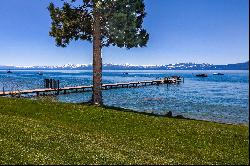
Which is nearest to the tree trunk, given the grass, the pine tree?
the pine tree

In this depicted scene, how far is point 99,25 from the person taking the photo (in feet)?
121

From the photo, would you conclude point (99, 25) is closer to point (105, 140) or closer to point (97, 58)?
point (97, 58)

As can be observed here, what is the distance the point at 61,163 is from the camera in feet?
43.2

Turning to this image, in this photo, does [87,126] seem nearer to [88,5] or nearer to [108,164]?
[108,164]

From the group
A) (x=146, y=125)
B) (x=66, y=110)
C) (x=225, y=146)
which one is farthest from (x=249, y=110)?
(x=66, y=110)

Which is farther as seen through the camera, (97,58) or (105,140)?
(97,58)

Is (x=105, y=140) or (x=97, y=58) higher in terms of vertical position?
(x=97, y=58)

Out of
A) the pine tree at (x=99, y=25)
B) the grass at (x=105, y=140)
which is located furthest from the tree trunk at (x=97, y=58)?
the grass at (x=105, y=140)

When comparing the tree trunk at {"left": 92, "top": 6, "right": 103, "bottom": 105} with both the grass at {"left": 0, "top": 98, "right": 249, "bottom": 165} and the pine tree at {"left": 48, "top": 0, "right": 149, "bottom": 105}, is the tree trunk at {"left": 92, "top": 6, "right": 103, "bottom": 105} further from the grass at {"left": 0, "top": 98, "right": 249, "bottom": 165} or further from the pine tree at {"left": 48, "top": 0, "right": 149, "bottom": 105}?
the grass at {"left": 0, "top": 98, "right": 249, "bottom": 165}

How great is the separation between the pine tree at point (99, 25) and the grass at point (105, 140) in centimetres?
1074

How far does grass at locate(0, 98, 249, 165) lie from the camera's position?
558 inches

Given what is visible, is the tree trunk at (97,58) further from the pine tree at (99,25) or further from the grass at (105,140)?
the grass at (105,140)

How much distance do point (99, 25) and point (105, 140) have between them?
67.1ft

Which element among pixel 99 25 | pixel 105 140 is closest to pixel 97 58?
pixel 99 25
